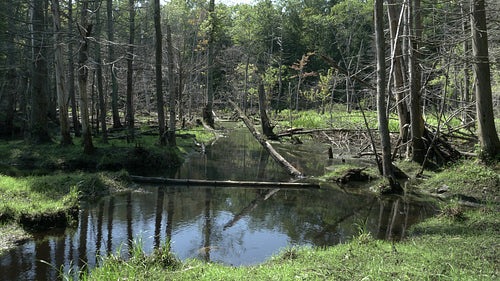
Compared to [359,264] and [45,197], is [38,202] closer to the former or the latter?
[45,197]

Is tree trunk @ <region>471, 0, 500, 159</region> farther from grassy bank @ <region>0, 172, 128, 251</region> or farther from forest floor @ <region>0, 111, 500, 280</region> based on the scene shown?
grassy bank @ <region>0, 172, 128, 251</region>

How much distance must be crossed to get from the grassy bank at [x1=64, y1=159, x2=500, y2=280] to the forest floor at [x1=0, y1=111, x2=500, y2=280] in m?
0.01

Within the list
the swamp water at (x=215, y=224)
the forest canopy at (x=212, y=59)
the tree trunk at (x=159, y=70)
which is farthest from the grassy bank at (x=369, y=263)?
the tree trunk at (x=159, y=70)

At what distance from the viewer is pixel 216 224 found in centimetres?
813

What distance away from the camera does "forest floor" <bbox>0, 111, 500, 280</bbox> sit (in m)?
4.55

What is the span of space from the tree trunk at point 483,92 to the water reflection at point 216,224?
2.80 meters

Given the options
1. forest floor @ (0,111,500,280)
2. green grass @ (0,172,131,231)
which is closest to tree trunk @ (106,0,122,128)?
forest floor @ (0,111,500,280)

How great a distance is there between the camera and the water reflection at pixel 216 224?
6.25 metres

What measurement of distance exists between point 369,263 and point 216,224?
13.1 feet

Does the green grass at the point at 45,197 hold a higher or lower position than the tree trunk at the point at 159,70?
lower

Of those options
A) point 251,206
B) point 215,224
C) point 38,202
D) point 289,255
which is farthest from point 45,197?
point 289,255

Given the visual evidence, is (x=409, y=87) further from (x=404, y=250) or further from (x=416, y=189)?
(x=404, y=250)

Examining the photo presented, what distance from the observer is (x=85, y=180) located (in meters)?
10.2

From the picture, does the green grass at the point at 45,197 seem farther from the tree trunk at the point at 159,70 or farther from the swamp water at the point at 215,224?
the tree trunk at the point at 159,70
